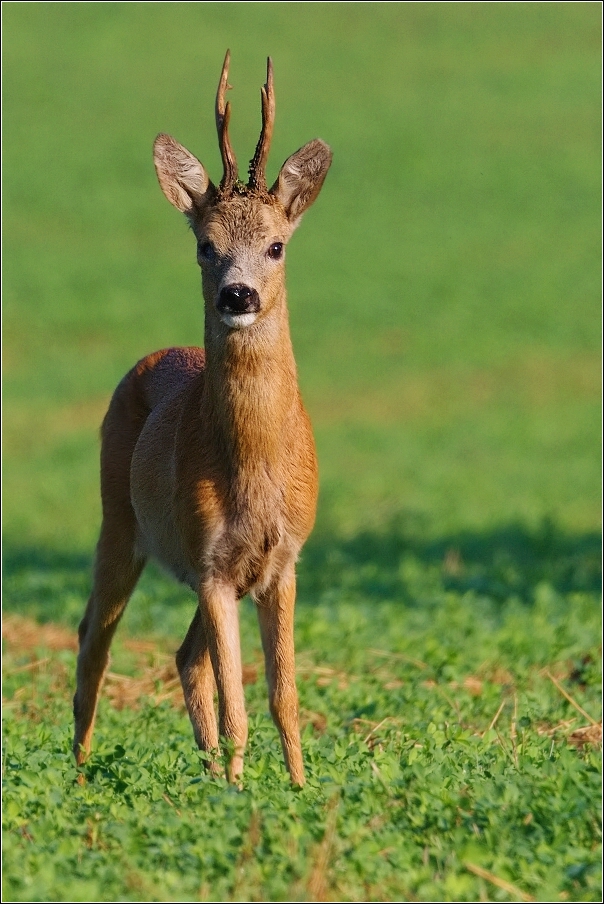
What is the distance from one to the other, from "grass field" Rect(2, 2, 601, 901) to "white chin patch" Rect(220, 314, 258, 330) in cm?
165

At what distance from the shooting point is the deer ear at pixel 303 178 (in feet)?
20.7

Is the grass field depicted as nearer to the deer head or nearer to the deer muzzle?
the deer muzzle

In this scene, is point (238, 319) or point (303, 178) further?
point (303, 178)

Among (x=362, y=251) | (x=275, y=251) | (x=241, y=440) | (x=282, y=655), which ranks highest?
(x=275, y=251)

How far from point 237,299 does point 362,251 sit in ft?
98.5

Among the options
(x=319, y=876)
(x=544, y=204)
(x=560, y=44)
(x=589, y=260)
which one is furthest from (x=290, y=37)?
(x=319, y=876)

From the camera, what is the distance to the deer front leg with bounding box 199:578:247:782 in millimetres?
5852

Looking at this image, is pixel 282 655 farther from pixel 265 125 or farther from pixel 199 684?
pixel 265 125

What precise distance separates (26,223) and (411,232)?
927cm

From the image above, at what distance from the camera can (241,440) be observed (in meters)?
6.06

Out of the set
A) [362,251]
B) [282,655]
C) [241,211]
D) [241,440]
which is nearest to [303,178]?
[241,211]

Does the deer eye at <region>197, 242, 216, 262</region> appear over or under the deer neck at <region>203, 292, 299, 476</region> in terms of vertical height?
over

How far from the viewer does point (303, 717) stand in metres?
7.45

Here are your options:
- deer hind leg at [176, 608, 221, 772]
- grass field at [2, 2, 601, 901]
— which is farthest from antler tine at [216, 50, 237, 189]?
grass field at [2, 2, 601, 901]
